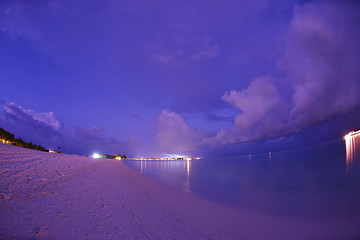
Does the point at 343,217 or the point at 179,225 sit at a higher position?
the point at 179,225

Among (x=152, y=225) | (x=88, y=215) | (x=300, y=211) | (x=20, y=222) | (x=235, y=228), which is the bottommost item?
(x=300, y=211)

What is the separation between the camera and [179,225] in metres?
8.14

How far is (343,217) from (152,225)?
13619mm

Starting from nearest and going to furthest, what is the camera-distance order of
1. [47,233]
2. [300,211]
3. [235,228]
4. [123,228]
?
[47,233] < [123,228] < [235,228] < [300,211]

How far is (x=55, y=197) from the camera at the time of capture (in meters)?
9.05

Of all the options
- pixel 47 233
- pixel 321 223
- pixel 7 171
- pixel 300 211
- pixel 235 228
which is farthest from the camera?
pixel 300 211

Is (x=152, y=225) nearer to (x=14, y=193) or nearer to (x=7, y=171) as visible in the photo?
(x=14, y=193)

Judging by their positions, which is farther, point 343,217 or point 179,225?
point 343,217

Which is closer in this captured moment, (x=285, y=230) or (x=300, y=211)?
(x=285, y=230)

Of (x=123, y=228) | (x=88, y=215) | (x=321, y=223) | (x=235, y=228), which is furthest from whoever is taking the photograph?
(x=321, y=223)

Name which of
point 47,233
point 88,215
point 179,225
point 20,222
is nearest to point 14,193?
point 20,222

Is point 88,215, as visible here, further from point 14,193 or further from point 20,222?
point 14,193

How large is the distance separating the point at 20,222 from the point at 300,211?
59.2ft

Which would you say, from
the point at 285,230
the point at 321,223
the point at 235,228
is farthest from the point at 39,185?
the point at 321,223
